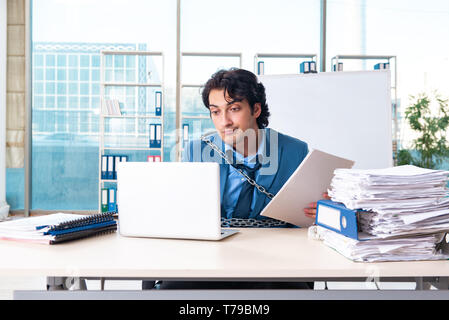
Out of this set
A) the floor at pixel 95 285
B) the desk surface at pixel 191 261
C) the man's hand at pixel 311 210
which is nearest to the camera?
the desk surface at pixel 191 261

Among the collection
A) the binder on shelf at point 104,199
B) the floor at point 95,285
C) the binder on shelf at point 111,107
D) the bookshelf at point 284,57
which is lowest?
the floor at point 95,285

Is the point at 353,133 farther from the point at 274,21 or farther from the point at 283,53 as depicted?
the point at 274,21

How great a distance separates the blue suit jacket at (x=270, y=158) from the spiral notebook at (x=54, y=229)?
2.32 feet

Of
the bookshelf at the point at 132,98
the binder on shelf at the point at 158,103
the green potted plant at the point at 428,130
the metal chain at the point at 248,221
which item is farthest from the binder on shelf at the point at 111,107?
the green potted plant at the point at 428,130

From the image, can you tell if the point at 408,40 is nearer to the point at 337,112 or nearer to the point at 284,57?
the point at 284,57

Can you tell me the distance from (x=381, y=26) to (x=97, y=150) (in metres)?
3.82

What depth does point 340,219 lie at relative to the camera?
0.97m

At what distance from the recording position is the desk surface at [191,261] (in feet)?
2.66

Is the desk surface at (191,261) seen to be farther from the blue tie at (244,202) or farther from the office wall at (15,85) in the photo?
the office wall at (15,85)

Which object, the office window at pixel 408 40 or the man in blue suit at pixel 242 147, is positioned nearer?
the man in blue suit at pixel 242 147

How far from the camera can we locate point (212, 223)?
1049 millimetres

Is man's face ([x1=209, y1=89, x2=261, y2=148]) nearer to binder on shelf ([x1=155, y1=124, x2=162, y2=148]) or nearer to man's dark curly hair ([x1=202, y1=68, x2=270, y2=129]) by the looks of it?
man's dark curly hair ([x1=202, y1=68, x2=270, y2=129])

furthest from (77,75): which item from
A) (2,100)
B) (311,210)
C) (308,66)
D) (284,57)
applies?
(311,210)
